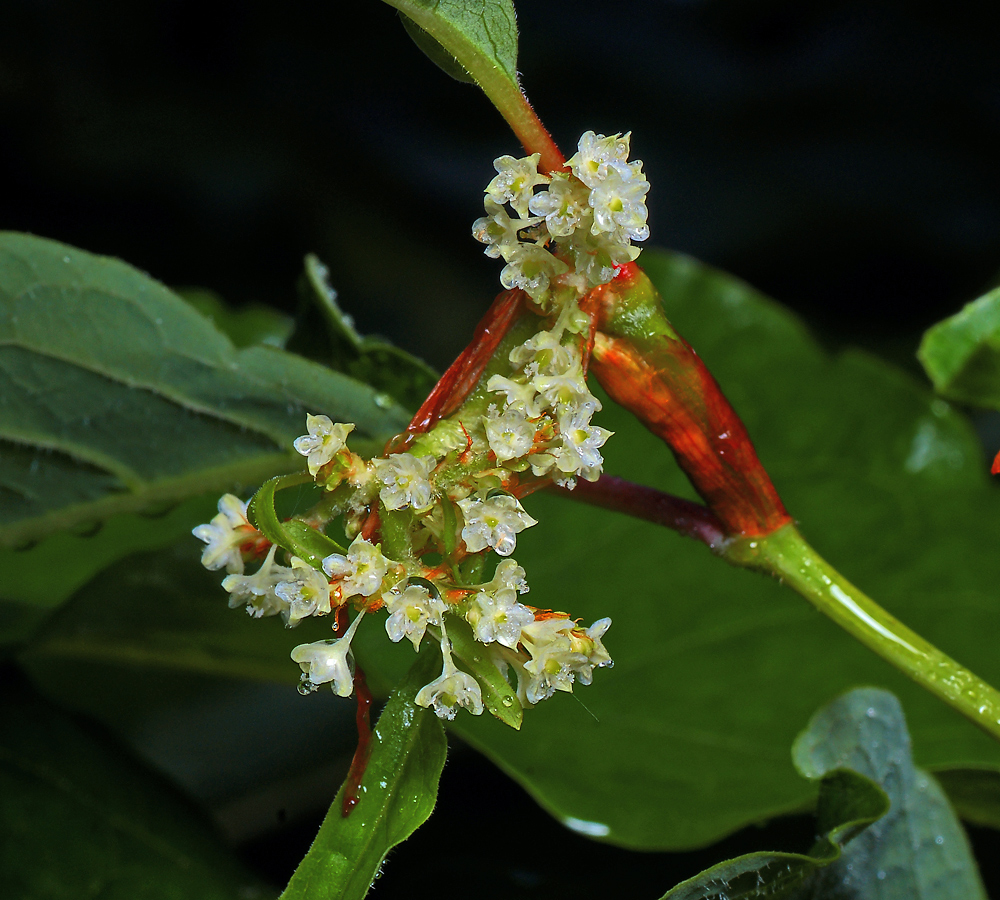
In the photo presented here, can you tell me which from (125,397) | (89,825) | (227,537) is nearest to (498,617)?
(227,537)

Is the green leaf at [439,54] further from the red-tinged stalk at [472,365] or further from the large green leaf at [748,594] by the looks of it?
the large green leaf at [748,594]

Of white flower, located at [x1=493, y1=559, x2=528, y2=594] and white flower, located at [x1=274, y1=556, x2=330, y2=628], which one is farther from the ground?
white flower, located at [x1=493, y1=559, x2=528, y2=594]

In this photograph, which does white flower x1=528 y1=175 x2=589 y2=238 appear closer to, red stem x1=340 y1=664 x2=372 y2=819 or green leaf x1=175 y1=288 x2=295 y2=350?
red stem x1=340 y1=664 x2=372 y2=819

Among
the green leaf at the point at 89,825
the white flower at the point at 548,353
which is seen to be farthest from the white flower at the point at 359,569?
the green leaf at the point at 89,825

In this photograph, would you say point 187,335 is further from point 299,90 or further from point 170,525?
point 299,90

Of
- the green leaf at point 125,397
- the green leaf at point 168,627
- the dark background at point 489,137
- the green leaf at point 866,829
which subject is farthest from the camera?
the dark background at point 489,137

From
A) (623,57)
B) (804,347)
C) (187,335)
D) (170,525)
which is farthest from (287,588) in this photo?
(623,57)

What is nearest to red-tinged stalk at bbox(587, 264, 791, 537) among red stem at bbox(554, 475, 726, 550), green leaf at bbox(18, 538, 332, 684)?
red stem at bbox(554, 475, 726, 550)

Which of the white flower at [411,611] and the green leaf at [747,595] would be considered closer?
the white flower at [411,611]
